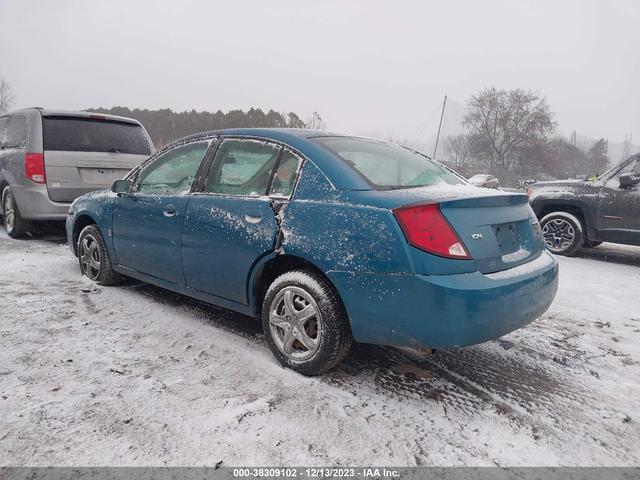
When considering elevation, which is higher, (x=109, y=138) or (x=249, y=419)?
(x=109, y=138)

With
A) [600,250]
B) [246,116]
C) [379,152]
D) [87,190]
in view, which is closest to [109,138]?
[87,190]

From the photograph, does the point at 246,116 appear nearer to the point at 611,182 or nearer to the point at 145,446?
the point at 611,182

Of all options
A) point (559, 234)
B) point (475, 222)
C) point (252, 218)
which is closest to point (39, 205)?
point (252, 218)

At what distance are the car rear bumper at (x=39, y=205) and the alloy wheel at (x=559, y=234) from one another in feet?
22.8

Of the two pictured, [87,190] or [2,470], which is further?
[87,190]

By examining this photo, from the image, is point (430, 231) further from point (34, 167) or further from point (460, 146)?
point (460, 146)

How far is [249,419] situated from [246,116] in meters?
49.0

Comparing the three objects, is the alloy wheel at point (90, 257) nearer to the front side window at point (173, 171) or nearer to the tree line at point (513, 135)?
the front side window at point (173, 171)

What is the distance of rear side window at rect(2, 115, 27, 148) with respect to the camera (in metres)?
6.22

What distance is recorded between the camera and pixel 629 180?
625 cm

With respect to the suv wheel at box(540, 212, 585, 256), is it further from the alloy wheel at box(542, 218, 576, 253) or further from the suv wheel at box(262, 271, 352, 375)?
the suv wheel at box(262, 271, 352, 375)

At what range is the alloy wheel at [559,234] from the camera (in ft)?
22.7

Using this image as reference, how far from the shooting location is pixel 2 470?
1849 mm

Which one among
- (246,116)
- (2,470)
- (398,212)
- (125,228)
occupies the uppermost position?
(246,116)
